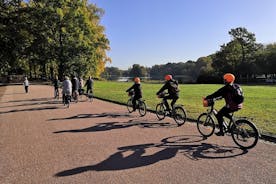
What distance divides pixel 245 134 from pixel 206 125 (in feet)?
4.85

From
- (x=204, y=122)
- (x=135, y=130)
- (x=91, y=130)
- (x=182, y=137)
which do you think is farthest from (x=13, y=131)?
(x=204, y=122)

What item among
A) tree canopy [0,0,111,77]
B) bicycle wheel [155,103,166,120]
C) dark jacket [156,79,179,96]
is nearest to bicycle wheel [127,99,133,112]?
bicycle wheel [155,103,166,120]

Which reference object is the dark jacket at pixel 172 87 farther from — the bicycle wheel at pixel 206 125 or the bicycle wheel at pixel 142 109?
the bicycle wheel at pixel 206 125

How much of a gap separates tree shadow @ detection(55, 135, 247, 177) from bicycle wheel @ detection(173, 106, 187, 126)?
2.12 m

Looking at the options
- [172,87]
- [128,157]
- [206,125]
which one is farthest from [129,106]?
[128,157]

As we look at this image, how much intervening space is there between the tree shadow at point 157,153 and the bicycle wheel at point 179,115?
2.12 m

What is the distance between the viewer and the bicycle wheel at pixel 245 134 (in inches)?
264

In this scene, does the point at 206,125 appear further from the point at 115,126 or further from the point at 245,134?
the point at 115,126

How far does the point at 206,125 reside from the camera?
819cm

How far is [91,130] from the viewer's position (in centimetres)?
939

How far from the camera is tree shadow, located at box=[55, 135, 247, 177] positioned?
5633 millimetres

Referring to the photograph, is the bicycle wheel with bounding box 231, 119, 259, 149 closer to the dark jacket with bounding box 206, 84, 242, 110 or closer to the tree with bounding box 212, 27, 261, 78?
the dark jacket with bounding box 206, 84, 242, 110

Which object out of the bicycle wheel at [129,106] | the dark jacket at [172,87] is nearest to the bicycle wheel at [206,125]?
the dark jacket at [172,87]

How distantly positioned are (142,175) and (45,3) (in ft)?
128
